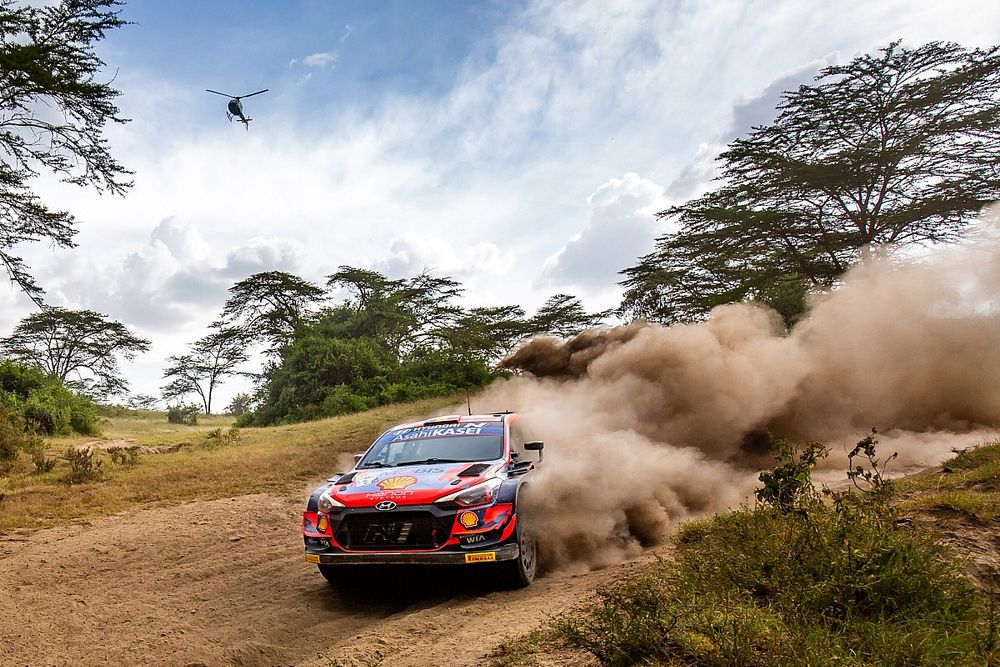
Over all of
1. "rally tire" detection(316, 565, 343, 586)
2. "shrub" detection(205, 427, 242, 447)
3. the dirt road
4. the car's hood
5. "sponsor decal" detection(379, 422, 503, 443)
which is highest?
"sponsor decal" detection(379, 422, 503, 443)

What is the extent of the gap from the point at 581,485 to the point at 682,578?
2.53 m

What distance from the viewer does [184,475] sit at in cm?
1309

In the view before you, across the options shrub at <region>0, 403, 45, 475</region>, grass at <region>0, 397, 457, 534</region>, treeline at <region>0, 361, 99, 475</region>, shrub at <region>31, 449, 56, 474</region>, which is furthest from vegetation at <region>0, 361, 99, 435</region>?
shrub at <region>31, 449, 56, 474</region>

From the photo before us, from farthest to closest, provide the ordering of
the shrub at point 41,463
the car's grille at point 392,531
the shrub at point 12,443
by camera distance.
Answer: the shrub at point 12,443, the shrub at point 41,463, the car's grille at point 392,531

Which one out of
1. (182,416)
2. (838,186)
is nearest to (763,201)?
(838,186)

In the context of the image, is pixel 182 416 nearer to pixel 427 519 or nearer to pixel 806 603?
pixel 427 519

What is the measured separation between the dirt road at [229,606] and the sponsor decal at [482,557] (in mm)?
354

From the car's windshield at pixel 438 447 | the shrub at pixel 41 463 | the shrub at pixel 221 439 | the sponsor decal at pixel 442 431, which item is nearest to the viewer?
the car's windshield at pixel 438 447

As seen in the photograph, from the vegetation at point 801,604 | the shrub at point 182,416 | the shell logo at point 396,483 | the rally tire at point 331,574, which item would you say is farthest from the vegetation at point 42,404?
the vegetation at point 801,604

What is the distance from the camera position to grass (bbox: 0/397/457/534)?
34.4ft

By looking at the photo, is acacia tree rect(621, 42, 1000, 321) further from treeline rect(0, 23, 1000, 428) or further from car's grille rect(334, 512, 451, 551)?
car's grille rect(334, 512, 451, 551)

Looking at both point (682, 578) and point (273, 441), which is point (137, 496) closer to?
point (273, 441)

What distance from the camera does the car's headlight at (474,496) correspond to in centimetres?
559

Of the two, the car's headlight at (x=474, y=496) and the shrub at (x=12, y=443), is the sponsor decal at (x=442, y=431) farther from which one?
the shrub at (x=12, y=443)
